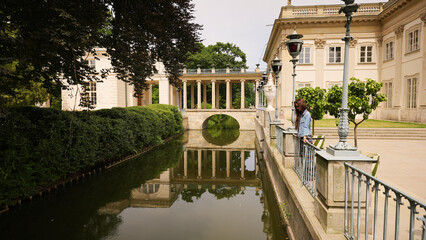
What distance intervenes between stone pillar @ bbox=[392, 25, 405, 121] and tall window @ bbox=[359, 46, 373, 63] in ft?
10.4

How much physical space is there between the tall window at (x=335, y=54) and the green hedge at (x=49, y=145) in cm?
2117

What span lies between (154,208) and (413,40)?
2226cm

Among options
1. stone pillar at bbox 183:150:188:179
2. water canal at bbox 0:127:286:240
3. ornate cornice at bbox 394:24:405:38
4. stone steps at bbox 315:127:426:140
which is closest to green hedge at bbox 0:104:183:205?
water canal at bbox 0:127:286:240

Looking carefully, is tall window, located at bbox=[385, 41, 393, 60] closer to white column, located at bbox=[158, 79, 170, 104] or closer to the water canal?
the water canal

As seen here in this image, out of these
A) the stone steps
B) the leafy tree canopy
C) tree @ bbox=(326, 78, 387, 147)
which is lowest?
the stone steps

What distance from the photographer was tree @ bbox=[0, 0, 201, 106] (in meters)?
5.30

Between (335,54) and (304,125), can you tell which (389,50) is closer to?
(335,54)

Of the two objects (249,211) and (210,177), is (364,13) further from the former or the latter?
(249,211)

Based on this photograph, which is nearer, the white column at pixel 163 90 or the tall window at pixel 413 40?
the tall window at pixel 413 40

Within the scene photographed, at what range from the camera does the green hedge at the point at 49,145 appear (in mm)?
6418

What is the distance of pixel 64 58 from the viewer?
6.82 meters

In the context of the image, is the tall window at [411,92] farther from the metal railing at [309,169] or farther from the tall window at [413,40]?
the metal railing at [309,169]

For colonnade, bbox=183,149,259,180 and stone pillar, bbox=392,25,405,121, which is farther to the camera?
stone pillar, bbox=392,25,405,121

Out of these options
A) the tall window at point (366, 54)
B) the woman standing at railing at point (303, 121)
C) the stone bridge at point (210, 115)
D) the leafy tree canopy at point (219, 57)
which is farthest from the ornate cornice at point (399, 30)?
the leafy tree canopy at point (219, 57)
